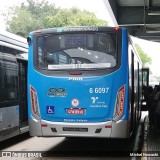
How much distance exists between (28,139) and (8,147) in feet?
5.50

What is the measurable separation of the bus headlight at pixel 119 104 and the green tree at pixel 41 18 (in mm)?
55040

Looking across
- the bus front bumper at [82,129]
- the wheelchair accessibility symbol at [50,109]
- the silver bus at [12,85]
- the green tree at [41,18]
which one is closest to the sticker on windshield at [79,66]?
the wheelchair accessibility symbol at [50,109]

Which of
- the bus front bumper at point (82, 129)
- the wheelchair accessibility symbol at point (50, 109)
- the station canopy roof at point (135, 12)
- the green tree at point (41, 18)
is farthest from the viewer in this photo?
the green tree at point (41, 18)

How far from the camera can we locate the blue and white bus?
9.04 metres

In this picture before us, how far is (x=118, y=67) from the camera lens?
9.09m

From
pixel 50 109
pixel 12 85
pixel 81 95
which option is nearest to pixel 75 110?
pixel 81 95

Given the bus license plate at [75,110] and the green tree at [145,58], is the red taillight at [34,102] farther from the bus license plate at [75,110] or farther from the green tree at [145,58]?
the green tree at [145,58]

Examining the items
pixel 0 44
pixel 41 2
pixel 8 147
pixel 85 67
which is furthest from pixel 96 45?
pixel 41 2

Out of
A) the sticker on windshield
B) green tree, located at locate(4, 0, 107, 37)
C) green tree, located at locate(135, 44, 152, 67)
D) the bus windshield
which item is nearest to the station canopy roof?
the bus windshield

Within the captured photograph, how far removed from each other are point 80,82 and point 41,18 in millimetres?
66723

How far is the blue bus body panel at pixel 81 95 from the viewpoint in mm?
9039

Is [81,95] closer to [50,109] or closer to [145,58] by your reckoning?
[50,109]

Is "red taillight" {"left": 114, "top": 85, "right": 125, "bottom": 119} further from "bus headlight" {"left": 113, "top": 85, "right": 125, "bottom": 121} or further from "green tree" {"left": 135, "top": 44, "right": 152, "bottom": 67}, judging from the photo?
"green tree" {"left": 135, "top": 44, "right": 152, "bottom": 67}

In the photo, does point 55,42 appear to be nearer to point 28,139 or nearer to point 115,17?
point 28,139
